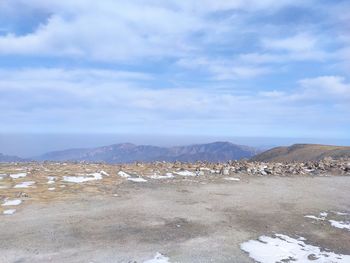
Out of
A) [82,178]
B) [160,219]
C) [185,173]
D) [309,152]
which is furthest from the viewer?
[309,152]

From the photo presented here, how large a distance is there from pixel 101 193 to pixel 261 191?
8633 millimetres

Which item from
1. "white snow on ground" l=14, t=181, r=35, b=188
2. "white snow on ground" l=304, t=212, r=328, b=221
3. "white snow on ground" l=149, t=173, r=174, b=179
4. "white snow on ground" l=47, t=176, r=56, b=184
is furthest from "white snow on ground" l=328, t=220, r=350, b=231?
"white snow on ground" l=14, t=181, r=35, b=188

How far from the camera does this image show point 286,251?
1306cm

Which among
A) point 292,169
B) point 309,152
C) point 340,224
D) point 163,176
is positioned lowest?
point 340,224

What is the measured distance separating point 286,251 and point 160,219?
526 cm

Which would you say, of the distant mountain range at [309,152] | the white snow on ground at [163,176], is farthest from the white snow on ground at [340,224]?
the distant mountain range at [309,152]

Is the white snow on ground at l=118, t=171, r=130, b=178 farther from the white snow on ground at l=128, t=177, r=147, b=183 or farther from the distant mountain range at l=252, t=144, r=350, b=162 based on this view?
the distant mountain range at l=252, t=144, r=350, b=162

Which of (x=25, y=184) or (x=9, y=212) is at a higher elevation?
(x=25, y=184)

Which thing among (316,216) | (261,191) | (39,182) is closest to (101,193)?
(39,182)

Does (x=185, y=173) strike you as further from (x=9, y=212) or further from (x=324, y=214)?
(x=9, y=212)

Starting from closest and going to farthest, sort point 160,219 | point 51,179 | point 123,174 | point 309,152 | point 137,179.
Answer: point 160,219 < point 51,179 < point 137,179 < point 123,174 < point 309,152

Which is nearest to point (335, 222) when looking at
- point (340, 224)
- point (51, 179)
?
point (340, 224)

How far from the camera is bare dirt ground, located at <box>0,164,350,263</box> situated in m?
12.6

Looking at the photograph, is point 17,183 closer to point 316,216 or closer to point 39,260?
point 39,260
